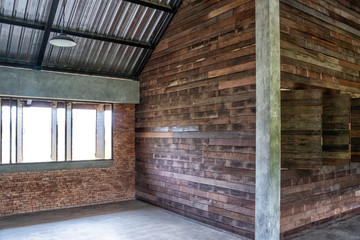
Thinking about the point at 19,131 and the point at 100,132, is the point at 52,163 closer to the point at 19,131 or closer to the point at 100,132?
the point at 19,131

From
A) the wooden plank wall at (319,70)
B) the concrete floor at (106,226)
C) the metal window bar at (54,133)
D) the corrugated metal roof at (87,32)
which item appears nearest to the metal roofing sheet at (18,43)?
the corrugated metal roof at (87,32)

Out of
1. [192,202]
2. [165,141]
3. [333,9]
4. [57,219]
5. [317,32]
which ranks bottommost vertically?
[57,219]

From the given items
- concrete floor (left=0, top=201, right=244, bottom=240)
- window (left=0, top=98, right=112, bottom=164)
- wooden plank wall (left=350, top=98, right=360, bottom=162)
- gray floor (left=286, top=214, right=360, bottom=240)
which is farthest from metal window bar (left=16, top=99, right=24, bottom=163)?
wooden plank wall (left=350, top=98, right=360, bottom=162)

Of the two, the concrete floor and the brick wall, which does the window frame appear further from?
the concrete floor

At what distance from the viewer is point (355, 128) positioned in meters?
6.48

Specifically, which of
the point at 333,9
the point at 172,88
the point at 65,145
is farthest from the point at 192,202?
the point at 333,9

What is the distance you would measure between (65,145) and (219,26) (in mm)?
5307

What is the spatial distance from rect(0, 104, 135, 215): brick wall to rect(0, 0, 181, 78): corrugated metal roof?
5.31 feet

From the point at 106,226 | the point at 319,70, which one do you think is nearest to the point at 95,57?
the point at 106,226

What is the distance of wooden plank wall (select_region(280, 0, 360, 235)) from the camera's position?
18.6 feet

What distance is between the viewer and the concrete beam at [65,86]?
7449 mm

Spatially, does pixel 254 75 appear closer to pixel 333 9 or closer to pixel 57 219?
pixel 333 9

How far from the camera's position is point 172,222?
6918mm

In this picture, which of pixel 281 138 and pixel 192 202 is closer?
pixel 281 138
